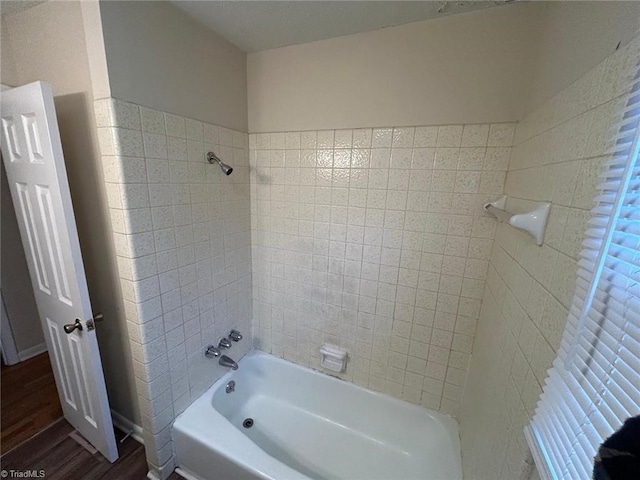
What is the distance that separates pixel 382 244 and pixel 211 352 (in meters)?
1.22

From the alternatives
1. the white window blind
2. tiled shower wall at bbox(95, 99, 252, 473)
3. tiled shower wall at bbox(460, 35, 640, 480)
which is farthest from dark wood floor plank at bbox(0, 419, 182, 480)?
the white window blind

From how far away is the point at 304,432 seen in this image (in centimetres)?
167

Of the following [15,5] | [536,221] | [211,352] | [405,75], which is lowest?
[211,352]

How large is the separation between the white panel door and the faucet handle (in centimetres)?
48

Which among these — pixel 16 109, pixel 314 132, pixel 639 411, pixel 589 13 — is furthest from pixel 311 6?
pixel 639 411

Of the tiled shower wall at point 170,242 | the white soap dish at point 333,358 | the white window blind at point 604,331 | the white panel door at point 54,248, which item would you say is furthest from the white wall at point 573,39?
the white panel door at point 54,248

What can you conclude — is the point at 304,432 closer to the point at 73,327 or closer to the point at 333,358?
the point at 333,358

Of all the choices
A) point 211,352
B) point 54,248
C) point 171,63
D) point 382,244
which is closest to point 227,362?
point 211,352

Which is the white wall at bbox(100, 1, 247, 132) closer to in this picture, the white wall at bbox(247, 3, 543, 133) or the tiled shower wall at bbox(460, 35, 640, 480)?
the white wall at bbox(247, 3, 543, 133)

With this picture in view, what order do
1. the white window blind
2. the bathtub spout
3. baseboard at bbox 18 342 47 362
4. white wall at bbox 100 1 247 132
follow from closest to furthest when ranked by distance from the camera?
the white window blind → white wall at bbox 100 1 247 132 → the bathtub spout → baseboard at bbox 18 342 47 362

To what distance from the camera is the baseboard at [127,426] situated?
1532 mm

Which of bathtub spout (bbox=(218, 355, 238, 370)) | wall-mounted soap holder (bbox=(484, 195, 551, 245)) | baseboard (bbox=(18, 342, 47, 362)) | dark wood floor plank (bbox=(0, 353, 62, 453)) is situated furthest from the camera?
baseboard (bbox=(18, 342, 47, 362))

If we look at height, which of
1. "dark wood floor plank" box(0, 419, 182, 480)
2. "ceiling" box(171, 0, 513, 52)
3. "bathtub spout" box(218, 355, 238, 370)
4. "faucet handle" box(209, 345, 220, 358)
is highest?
"ceiling" box(171, 0, 513, 52)

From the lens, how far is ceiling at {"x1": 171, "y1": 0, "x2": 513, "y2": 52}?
1096 millimetres
